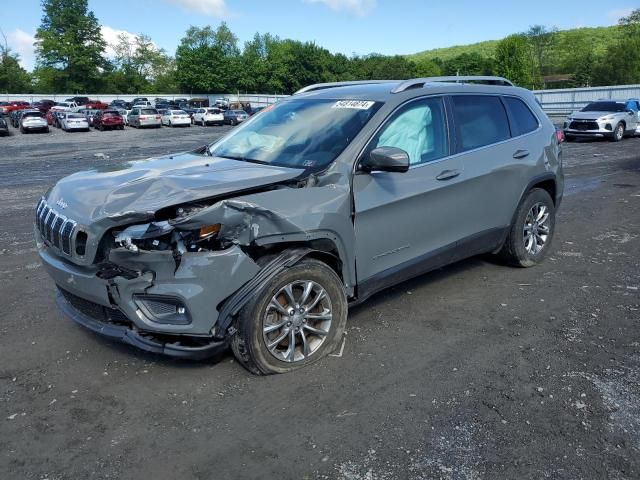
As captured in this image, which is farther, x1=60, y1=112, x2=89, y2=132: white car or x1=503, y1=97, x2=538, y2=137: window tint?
x1=60, y1=112, x2=89, y2=132: white car

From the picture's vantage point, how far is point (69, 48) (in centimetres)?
8900

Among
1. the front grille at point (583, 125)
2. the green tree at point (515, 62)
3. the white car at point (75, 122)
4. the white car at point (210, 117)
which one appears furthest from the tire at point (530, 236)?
the green tree at point (515, 62)

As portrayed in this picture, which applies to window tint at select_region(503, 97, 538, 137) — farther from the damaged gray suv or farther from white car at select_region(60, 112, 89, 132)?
white car at select_region(60, 112, 89, 132)

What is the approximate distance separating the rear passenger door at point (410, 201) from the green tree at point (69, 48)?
3796 inches

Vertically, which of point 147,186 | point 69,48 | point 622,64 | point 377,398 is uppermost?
point 69,48

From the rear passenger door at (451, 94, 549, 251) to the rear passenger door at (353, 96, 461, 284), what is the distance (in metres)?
0.18

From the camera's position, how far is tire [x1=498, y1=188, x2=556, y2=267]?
5.46 meters

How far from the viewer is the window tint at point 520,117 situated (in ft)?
17.8

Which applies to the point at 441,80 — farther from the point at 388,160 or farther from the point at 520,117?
the point at 388,160

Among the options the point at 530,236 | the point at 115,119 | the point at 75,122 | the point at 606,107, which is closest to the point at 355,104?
the point at 530,236

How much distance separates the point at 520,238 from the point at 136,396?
12.9ft

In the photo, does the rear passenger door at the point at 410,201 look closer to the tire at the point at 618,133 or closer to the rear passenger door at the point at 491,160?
the rear passenger door at the point at 491,160

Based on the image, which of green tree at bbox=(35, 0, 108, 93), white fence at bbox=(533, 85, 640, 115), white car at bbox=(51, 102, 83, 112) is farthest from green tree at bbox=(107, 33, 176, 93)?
white fence at bbox=(533, 85, 640, 115)

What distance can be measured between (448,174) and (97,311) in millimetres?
2862
